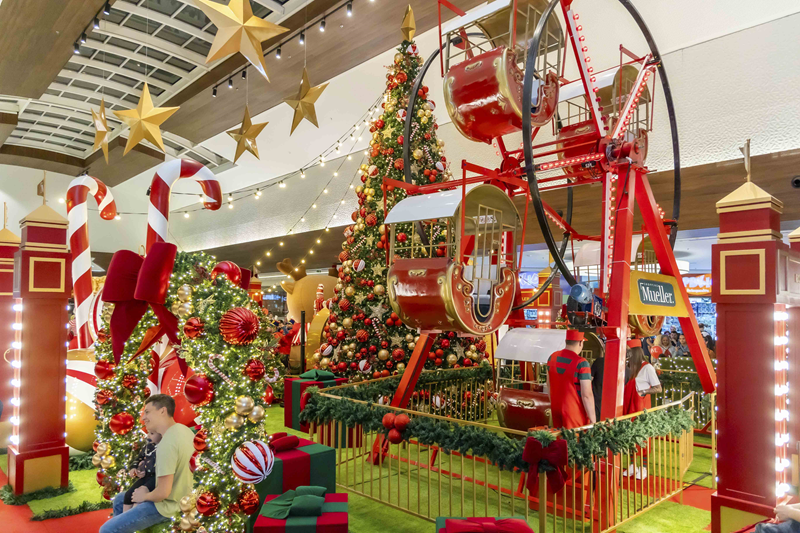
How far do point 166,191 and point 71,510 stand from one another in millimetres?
2952

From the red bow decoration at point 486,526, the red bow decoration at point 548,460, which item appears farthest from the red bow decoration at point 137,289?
the red bow decoration at point 548,460

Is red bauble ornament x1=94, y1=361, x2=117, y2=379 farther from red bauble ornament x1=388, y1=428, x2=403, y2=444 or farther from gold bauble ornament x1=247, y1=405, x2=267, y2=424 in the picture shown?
red bauble ornament x1=388, y1=428, x2=403, y2=444

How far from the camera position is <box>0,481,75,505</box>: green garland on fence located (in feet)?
15.3

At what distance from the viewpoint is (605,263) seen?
16.4 feet

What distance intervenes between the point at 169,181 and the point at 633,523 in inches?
182

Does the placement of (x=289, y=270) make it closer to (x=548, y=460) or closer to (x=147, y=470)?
(x=147, y=470)

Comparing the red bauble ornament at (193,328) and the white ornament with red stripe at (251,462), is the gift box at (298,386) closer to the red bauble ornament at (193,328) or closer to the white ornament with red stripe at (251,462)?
the white ornament with red stripe at (251,462)

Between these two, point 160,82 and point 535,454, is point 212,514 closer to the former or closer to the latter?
→ point 535,454

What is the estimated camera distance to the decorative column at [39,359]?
488 centimetres

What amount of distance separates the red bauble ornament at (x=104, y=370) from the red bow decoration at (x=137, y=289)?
1.16 ft

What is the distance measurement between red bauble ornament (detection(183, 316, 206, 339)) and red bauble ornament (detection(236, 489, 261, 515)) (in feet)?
3.40

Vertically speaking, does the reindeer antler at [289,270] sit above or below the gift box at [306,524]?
above

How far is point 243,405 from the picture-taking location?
3119 millimetres

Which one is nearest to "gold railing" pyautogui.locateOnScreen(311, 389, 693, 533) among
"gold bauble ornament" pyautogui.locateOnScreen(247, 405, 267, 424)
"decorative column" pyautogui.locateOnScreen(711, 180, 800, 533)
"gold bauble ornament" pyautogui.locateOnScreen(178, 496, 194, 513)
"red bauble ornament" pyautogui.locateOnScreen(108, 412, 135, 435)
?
"decorative column" pyautogui.locateOnScreen(711, 180, 800, 533)
